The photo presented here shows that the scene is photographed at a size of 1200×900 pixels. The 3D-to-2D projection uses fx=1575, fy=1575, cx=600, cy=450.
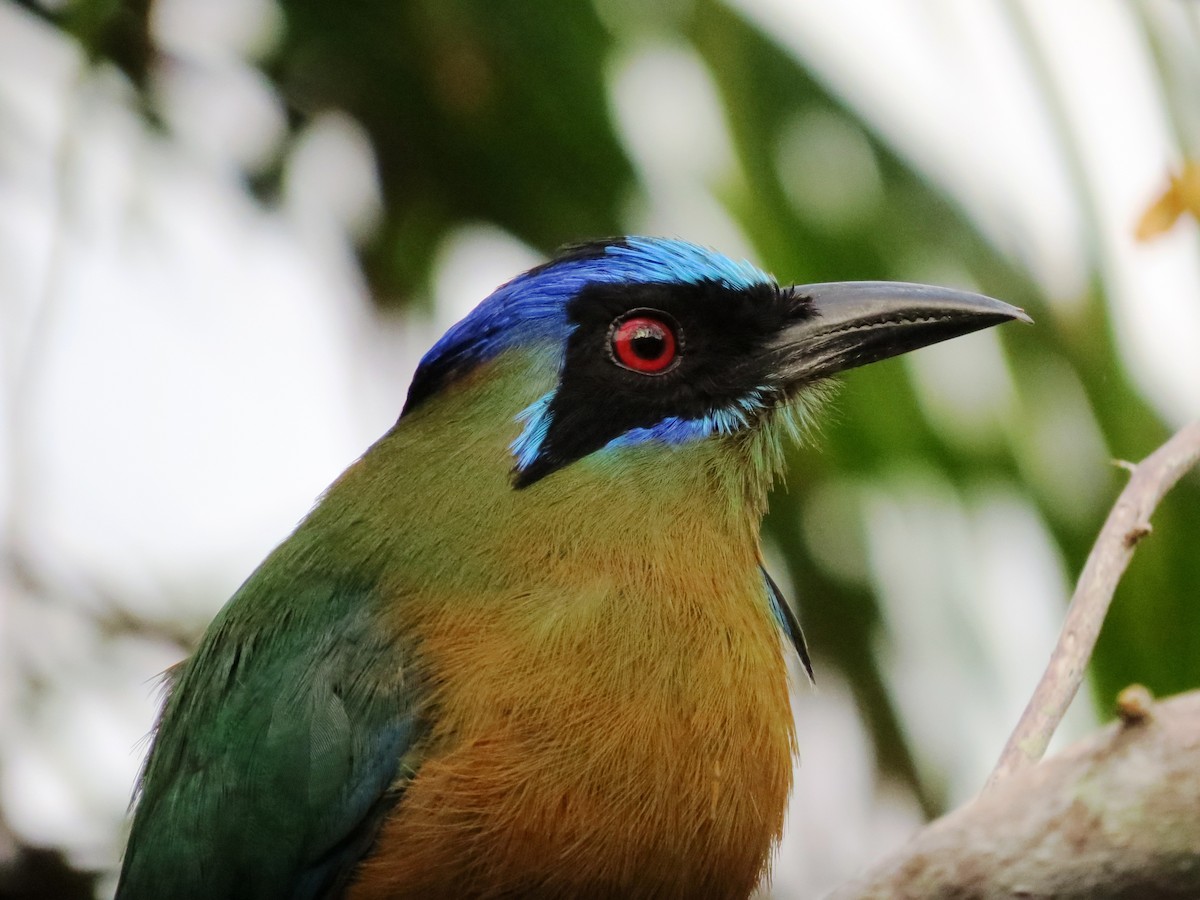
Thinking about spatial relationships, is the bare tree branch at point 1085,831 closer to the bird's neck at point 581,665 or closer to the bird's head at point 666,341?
the bird's neck at point 581,665

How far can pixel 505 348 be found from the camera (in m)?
3.59

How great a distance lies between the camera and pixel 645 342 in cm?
351

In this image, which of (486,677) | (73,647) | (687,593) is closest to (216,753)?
(486,677)

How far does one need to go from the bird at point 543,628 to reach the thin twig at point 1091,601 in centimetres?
67

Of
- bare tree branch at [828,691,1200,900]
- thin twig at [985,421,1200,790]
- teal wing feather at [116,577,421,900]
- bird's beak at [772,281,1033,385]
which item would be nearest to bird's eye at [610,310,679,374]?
bird's beak at [772,281,1033,385]

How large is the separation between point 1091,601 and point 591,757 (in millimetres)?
932

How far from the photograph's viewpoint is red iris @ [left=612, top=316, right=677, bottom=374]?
11.5ft

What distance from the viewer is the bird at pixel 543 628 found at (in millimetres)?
2889

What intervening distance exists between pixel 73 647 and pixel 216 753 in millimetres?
1313

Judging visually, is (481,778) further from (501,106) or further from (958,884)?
(501,106)

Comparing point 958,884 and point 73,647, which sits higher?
point 73,647

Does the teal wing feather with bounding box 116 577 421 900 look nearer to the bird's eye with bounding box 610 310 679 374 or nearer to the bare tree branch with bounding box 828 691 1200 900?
the bird's eye with bounding box 610 310 679 374

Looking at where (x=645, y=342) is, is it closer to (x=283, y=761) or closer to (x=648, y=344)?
(x=648, y=344)

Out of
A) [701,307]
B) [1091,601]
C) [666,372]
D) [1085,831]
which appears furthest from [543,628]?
[1085,831]
